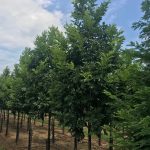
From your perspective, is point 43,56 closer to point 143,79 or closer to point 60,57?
point 60,57

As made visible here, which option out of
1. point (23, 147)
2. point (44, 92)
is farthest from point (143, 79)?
point (23, 147)

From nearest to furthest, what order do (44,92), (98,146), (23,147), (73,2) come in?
(73,2) → (44,92) → (23,147) → (98,146)

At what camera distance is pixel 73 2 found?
23453 millimetres

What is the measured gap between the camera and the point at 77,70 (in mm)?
20312

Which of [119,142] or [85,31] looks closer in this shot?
[119,142]

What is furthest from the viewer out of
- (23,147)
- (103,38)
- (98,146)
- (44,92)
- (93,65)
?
(98,146)

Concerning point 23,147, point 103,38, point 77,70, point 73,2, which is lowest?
point 23,147

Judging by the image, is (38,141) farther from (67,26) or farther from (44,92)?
(67,26)

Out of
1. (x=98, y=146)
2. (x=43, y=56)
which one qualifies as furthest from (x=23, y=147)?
(x=43, y=56)

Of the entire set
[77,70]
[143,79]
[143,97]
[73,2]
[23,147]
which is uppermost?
[73,2]

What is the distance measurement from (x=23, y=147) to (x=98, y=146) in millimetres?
9477

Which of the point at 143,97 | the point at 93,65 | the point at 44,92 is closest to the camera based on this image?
the point at 143,97

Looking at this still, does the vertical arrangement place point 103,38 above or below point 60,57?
above

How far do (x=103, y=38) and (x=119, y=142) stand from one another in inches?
427
